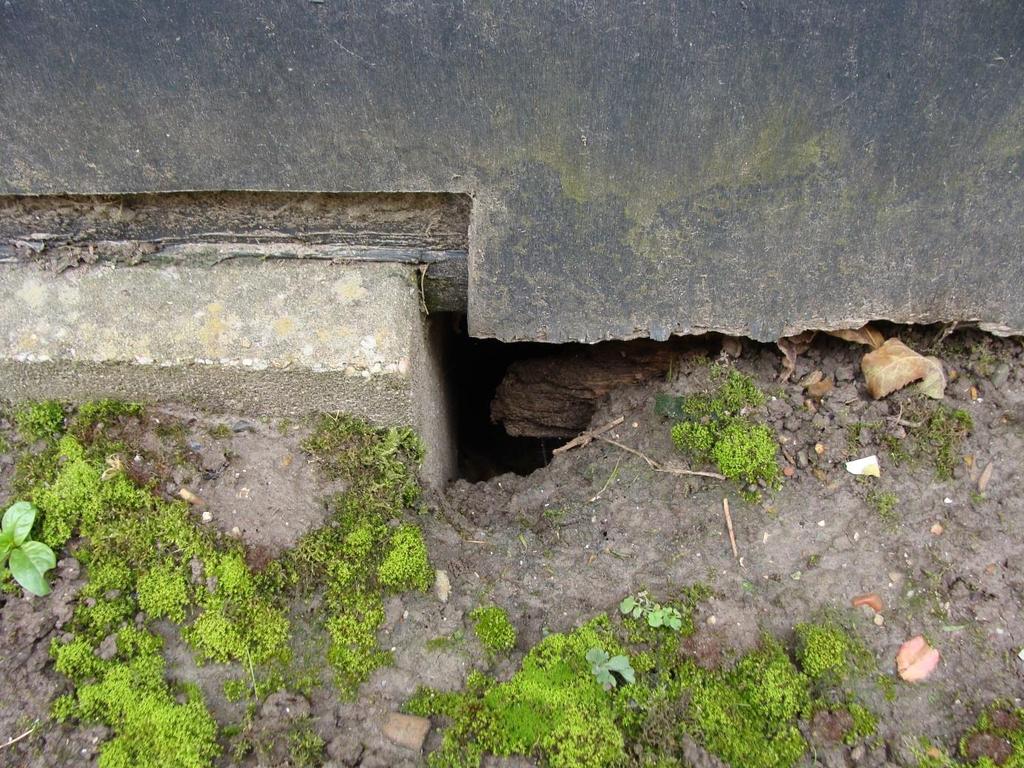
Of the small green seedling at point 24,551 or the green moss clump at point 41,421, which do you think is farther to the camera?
the green moss clump at point 41,421

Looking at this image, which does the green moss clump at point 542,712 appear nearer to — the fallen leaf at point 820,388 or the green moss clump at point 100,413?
the fallen leaf at point 820,388

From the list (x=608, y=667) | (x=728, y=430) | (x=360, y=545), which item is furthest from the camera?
(x=728, y=430)

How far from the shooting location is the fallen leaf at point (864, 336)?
2395 millimetres

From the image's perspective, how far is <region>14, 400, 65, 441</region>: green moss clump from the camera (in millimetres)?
2186

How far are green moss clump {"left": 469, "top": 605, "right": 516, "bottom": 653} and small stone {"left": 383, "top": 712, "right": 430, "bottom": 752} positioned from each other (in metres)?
0.27

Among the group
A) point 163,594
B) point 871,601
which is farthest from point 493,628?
point 871,601

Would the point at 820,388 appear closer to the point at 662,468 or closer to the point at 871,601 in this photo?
the point at 662,468

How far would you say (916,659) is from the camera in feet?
6.06

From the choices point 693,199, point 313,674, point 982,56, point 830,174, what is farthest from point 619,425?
point 982,56

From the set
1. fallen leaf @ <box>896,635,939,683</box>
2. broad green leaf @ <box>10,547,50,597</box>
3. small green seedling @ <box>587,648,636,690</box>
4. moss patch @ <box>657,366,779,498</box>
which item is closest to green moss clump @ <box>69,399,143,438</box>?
broad green leaf @ <box>10,547,50,597</box>

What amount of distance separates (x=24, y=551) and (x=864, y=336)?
2.73 metres

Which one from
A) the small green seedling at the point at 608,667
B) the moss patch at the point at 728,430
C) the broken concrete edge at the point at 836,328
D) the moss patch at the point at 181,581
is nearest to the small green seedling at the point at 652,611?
the small green seedling at the point at 608,667

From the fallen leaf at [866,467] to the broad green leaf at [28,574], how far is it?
241cm

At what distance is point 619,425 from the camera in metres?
2.55
